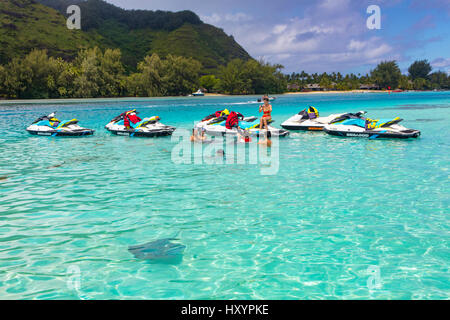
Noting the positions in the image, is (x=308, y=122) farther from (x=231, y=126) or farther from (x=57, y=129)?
(x=57, y=129)

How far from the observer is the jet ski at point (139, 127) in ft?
71.1

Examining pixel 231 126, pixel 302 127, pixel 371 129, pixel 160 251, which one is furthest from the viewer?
pixel 302 127

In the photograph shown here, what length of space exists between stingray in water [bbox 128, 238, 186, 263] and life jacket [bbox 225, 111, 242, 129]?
1440 cm

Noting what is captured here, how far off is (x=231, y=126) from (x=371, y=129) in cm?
797

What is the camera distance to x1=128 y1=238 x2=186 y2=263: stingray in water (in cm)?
581

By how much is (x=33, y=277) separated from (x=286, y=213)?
5.08 m

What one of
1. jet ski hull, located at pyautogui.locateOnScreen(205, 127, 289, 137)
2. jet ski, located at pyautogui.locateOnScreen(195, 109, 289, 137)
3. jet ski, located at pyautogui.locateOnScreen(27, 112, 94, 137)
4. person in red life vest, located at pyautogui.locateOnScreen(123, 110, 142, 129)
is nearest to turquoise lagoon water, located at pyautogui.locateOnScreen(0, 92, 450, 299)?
jet ski hull, located at pyautogui.locateOnScreen(205, 127, 289, 137)

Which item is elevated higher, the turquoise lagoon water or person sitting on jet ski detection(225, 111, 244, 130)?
person sitting on jet ski detection(225, 111, 244, 130)

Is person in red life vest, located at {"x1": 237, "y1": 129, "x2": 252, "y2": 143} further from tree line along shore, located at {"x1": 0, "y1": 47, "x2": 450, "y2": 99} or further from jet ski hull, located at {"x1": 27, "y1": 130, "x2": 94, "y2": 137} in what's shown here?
tree line along shore, located at {"x1": 0, "y1": 47, "x2": 450, "y2": 99}

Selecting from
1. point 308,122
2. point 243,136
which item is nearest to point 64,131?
point 243,136

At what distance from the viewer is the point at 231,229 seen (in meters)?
7.04

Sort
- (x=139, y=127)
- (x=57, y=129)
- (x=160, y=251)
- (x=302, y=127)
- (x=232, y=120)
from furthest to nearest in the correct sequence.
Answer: (x=302, y=127)
(x=57, y=129)
(x=139, y=127)
(x=232, y=120)
(x=160, y=251)

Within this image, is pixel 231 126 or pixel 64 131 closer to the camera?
pixel 231 126
